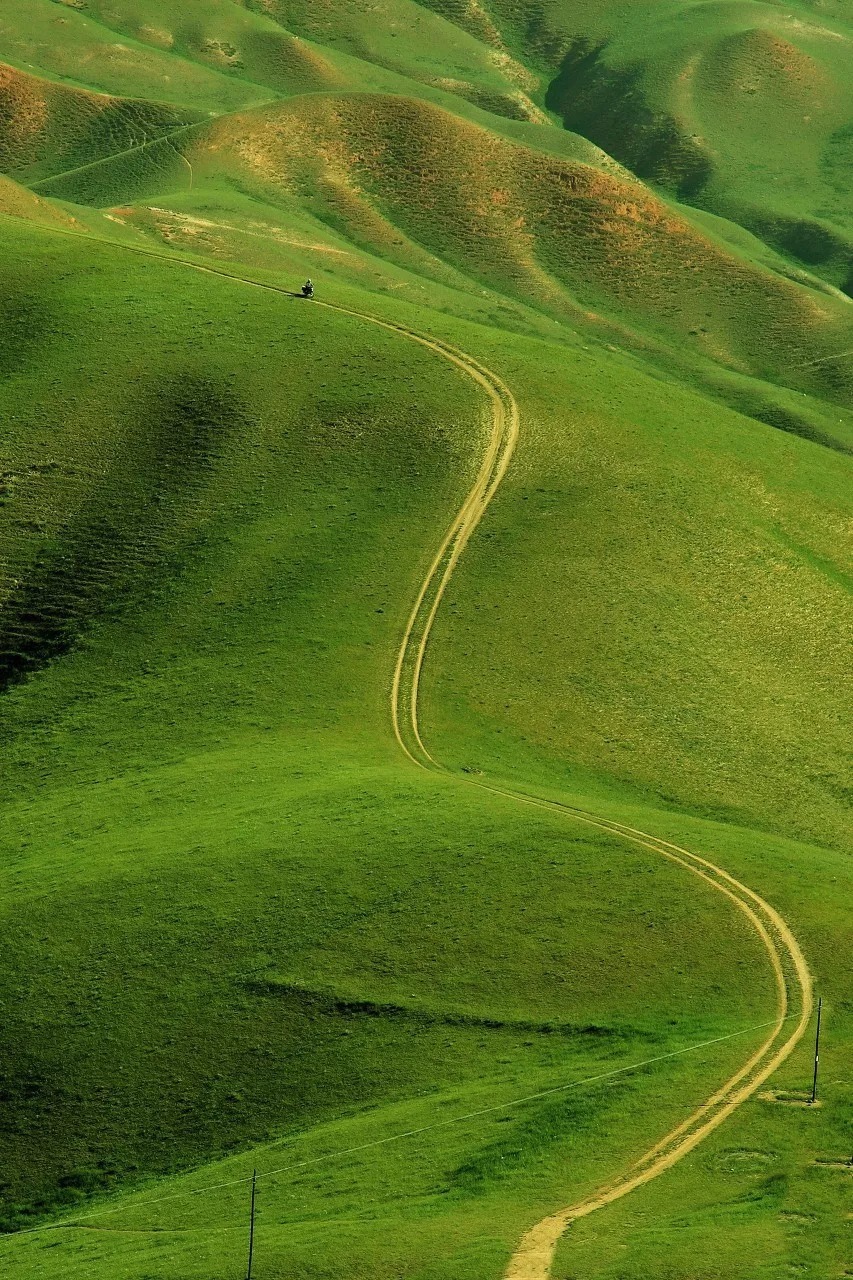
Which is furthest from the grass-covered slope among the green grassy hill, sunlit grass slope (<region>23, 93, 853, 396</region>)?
sunlit grass slope (<region>23, 93, 853, 396</region>)

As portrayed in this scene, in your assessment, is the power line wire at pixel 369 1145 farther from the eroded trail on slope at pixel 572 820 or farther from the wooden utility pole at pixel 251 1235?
the eroded trail on slope at pixel 572 820

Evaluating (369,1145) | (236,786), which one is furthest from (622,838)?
(369,1145)

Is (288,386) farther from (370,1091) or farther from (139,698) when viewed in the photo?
(370,1091)

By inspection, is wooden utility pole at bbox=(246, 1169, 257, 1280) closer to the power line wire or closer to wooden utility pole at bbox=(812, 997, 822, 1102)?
the power line wire

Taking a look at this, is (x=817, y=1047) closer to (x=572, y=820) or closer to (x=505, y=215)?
(x=572, y=820)

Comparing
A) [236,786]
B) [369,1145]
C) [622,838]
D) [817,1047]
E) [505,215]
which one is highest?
[505,215]

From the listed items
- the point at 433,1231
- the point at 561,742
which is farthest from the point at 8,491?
the point at 433,1231

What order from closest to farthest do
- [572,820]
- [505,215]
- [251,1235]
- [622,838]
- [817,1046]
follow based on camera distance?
[251,1235], [817,1046], [622,838], [572,820], [505,215]
